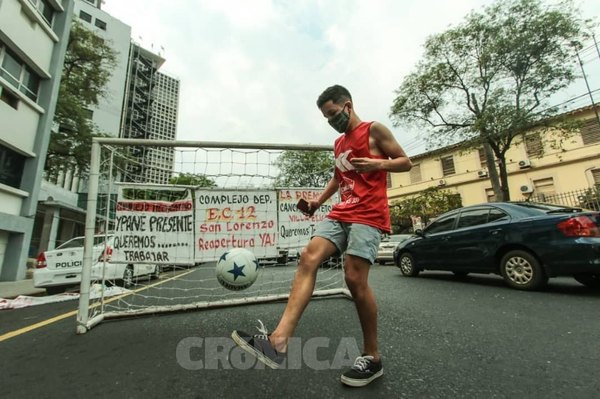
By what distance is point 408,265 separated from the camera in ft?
25.2

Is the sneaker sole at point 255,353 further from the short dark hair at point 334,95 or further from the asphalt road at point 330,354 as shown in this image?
the short dark hair at point 334,95

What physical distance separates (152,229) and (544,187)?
27.2m

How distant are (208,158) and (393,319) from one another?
3.11 meters

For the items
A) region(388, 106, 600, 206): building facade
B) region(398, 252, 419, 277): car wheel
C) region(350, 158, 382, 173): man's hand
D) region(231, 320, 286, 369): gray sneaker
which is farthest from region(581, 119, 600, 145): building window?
region(231, 320, 286, 369): gray sneaker

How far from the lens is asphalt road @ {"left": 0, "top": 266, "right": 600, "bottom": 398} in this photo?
1898mm

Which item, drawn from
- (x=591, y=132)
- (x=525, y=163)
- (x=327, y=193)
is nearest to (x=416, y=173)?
(x=525, y=163)

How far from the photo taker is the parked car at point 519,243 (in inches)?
176

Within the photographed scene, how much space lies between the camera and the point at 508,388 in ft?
→ 5.99

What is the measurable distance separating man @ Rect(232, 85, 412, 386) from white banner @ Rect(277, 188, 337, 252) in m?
2.16

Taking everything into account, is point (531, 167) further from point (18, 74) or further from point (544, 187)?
point (18, 74)

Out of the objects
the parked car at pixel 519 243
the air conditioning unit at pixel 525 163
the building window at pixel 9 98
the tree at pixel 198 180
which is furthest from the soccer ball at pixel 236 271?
the air conditioning unit at pixel 525 163

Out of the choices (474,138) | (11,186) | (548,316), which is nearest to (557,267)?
(548,316)

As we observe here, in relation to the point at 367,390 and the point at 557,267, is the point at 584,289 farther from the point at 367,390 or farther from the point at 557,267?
the point at 367,390

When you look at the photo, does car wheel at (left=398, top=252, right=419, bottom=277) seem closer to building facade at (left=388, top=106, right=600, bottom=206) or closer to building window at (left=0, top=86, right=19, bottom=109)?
building facade at (left=388, top=106, right=600, bottom=206)
